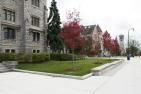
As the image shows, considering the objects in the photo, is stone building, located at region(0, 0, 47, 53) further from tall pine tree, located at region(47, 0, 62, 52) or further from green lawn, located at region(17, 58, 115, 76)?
green lawn, located at region(17, 58, 115, 76)

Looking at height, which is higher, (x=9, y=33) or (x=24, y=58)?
(x=9, y=33)

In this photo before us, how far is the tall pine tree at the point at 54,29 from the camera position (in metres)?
41.1

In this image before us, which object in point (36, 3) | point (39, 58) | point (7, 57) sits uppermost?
point (36, 3)

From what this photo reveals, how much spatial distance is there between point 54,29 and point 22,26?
30.3 ft

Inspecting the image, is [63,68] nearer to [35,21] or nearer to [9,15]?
[9,15]

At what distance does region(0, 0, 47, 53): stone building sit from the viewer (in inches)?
1225

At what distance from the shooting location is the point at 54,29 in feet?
139

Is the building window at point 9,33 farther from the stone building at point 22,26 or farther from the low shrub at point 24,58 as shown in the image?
the low shrub at point 24,58

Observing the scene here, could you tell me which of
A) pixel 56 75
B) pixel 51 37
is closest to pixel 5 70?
pixel 56 75

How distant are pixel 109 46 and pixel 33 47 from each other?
11444 mm

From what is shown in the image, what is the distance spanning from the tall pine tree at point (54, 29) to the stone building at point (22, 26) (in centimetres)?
213

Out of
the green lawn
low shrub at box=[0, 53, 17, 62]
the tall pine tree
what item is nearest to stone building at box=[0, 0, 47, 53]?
the tall pine tree

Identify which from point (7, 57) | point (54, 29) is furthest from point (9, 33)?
point (54, 29)

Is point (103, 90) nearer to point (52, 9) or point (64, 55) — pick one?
point (64, 55)
